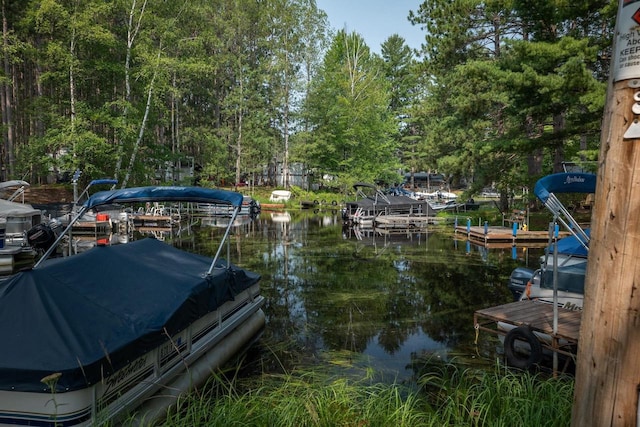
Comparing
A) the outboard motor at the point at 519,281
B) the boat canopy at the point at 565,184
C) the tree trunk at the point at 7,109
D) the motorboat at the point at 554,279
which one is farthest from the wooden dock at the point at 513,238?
the tree trunk at the point at 7,109

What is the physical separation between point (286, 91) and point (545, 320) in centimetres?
4529

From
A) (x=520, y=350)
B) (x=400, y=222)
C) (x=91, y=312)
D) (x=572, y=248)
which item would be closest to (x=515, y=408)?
(x=520, y=350)

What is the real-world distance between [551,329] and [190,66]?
2905cm

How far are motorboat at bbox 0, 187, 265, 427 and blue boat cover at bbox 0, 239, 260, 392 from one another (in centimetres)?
1

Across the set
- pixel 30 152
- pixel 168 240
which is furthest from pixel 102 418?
pixel 30 152

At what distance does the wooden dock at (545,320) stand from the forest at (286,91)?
10.1 m

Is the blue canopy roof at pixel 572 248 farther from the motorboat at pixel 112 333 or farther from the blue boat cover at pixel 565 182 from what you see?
the motorboat at pixel 112 333

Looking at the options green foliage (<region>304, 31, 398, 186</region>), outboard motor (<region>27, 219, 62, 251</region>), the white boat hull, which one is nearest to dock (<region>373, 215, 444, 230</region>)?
green foliage (<region>304, 31, 398, 186</region>)

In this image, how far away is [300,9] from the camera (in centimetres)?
4753

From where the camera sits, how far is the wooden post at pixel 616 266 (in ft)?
6.74

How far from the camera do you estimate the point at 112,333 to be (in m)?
4.59

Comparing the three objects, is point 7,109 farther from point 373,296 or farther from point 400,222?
point 373,296

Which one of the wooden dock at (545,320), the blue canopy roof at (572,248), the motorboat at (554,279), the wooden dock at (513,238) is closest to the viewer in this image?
the wooden dock at (545,320)

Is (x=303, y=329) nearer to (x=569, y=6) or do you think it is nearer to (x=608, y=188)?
(x=608, y=188)
